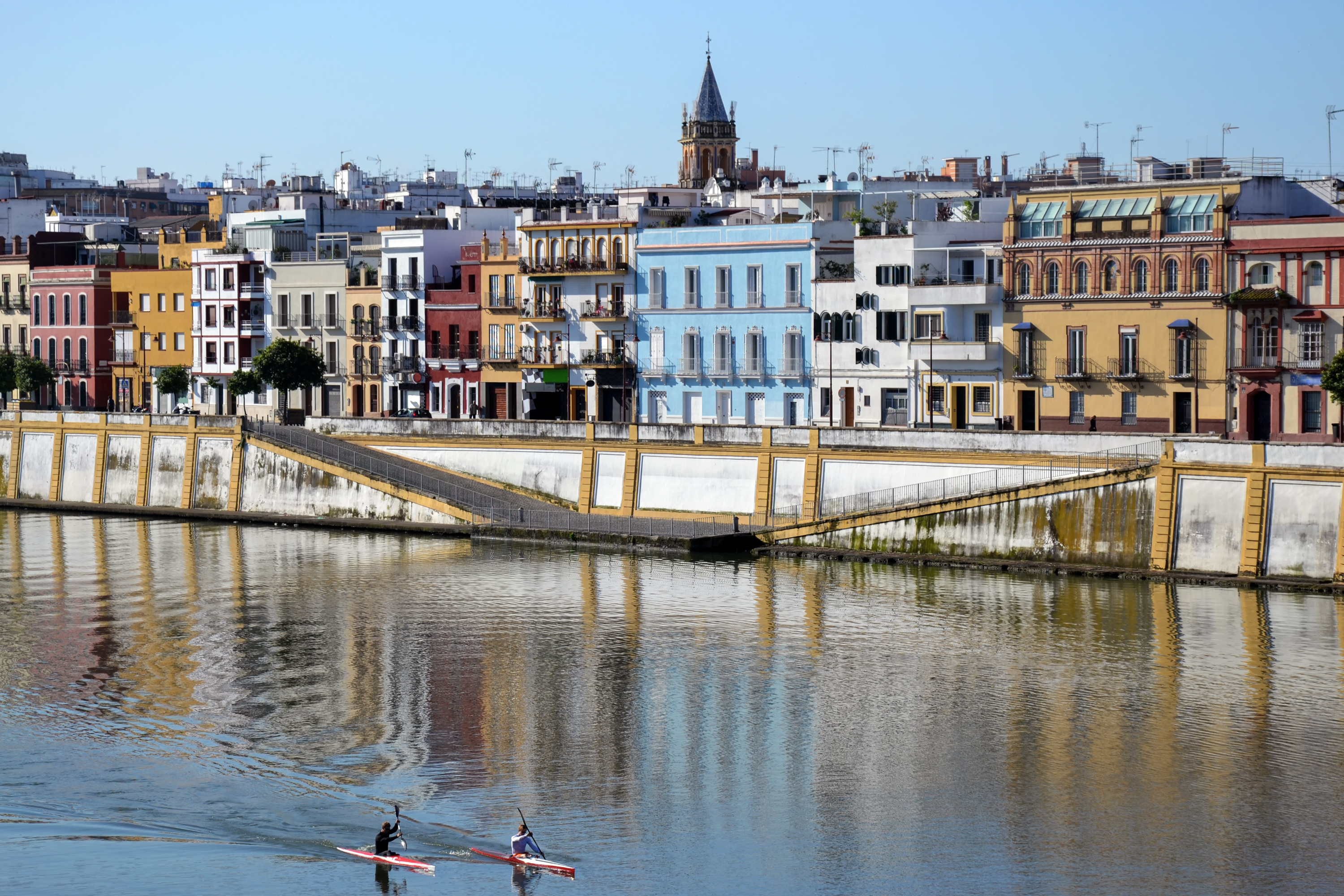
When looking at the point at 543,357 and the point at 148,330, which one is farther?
the point at 148,330

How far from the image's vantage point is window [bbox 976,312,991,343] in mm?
79438

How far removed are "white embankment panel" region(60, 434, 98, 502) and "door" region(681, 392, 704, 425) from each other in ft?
97.4

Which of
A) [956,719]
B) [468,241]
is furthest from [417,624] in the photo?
[468,241]

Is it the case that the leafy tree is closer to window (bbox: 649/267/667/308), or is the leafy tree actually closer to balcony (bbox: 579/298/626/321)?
window (bbox: 649/267/667/308)

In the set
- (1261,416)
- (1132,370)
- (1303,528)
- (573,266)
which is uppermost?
(573,266)

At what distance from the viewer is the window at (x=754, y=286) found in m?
86.4

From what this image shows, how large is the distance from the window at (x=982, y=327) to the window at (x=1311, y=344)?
13.5m

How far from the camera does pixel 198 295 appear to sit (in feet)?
354

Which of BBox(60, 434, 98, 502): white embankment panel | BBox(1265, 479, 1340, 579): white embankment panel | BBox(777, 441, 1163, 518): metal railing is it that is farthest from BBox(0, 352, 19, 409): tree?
BBox(1265, 479, 1340, 579): white embankment panel

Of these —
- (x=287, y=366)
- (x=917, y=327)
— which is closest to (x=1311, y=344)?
(x=917, y=327)

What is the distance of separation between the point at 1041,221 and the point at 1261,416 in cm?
1217

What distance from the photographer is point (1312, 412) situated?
230ft

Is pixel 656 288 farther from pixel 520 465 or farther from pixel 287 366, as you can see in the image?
pixel 287 366

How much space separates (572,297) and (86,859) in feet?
194
